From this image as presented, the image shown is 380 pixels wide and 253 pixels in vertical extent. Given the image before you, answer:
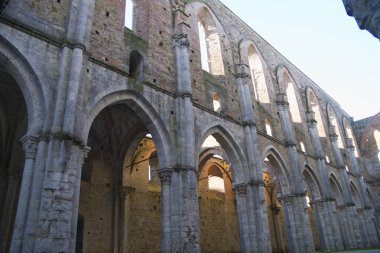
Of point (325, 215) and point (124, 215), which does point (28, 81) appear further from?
point (325, 215)

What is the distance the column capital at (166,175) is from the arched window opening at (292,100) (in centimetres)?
1346

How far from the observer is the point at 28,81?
7.44 metres

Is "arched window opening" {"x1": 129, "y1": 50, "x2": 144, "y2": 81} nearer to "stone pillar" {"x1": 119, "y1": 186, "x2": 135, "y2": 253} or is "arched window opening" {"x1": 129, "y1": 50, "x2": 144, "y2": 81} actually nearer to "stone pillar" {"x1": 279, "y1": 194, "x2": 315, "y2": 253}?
"stone pillar" {"x1": 119, "y1": 186, "x2": 135, "y2": 253}

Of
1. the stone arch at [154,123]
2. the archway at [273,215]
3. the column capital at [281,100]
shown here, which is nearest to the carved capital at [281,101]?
the column capital at [281,100]

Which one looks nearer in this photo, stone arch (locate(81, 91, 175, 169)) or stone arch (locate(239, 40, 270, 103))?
stone arch (locate(81, 91, 175, 169))

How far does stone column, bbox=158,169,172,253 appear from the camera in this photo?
9152 millimetres

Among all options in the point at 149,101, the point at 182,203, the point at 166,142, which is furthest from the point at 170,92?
the point at 182,203

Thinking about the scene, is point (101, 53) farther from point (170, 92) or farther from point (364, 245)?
point (364, 245)

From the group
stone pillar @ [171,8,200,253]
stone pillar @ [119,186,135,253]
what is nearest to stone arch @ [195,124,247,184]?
stone pillar @ [171,8,200,253]

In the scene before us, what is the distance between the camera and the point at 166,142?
34.0ft

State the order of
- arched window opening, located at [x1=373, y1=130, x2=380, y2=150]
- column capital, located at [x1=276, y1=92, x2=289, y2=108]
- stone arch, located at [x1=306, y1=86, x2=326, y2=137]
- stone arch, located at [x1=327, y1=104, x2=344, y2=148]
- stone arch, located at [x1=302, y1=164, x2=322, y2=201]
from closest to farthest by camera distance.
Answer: column capital, located at [x1=276, y1=92, x2=289, y2=108] < stone arch, located at [x1=302, y1=164, x2=322, y2=201] < stone arch, located at [x1=306, y1=86, x2=326, y2=137] < stone arch, located at [x1=327, y1=104, x2=344, y2=148] < arched window opening, located at [x1=373, y1=130, x2=380, y2=150]

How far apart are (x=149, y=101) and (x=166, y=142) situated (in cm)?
144

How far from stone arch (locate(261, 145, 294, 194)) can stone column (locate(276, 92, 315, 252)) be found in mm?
170

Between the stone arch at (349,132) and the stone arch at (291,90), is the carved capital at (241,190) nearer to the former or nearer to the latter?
the stone arch at (291,90)
